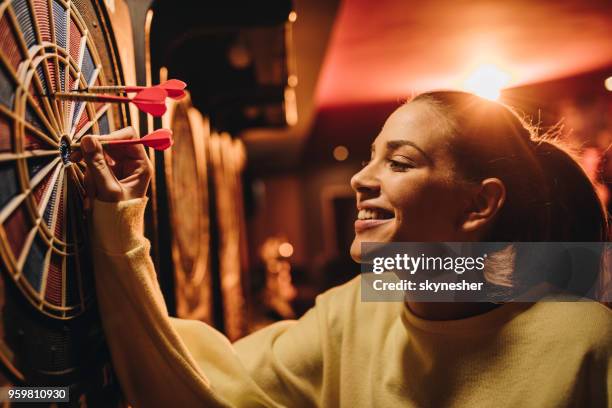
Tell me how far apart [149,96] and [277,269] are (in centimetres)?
544

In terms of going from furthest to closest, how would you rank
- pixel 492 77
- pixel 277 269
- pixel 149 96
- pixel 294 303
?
pixel 277 269 < pixel 294 303 < pixel 492 77 < pixel 149 96

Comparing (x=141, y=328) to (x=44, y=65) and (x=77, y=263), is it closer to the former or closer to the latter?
(x=77, y=263)

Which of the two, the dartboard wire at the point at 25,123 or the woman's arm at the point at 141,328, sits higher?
the dartboard wire at the point at 25,123

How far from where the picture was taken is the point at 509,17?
3.15 meters

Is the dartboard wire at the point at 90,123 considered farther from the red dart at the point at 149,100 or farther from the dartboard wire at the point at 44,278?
the dartboard wire at the point at 44,278

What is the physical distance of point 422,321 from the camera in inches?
40.8

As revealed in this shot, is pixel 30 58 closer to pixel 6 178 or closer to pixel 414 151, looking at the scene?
pixel 6 178

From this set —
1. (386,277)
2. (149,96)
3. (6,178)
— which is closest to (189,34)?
(149,96)

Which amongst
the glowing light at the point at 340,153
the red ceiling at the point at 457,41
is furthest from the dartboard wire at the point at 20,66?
the glowing light at the point at 340,153

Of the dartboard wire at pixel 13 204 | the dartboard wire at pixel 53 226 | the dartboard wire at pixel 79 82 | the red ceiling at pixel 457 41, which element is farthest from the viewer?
the red ceiling at pixel 457 41

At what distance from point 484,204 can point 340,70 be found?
342 centimetres

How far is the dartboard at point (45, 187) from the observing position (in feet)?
1.85

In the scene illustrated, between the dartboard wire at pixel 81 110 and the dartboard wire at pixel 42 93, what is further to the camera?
the dartboard wire at pixel 81 110

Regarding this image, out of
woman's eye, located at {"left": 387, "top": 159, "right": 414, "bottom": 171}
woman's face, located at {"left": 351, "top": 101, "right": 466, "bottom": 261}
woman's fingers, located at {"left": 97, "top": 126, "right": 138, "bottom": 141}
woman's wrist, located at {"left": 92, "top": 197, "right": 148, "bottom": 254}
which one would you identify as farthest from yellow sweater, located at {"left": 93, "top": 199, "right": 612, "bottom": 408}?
woman's eye, located at {"left": 387, "top": 159, "right": 414, "bottom": 171}
